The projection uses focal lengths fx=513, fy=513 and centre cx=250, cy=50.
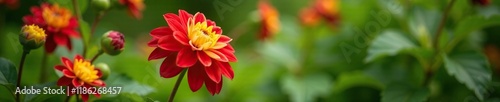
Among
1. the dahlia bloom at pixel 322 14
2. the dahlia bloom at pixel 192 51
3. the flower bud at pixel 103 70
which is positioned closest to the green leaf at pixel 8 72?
the flower bud at pixel 103 70

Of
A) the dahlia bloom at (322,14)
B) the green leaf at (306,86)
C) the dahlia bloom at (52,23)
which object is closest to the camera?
the dahlia bloom at (52,23)

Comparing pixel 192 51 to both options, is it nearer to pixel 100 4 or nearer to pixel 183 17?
pixel 183 17

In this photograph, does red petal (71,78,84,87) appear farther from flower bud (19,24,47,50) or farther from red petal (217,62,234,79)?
red petal (217,62,234,79)

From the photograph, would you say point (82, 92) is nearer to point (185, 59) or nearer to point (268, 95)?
point (185, 59)

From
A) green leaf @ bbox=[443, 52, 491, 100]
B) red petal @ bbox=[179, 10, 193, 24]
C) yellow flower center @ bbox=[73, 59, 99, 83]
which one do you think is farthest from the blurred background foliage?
red petal @ bbox=[179, 10, 193, 24]

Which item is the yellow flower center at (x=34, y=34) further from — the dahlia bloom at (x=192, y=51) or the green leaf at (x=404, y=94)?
the green leaf at (x=404, y=94)

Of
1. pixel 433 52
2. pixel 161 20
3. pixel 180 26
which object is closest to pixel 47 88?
pixel 180 26

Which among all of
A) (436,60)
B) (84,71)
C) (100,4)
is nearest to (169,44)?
(84,71)
